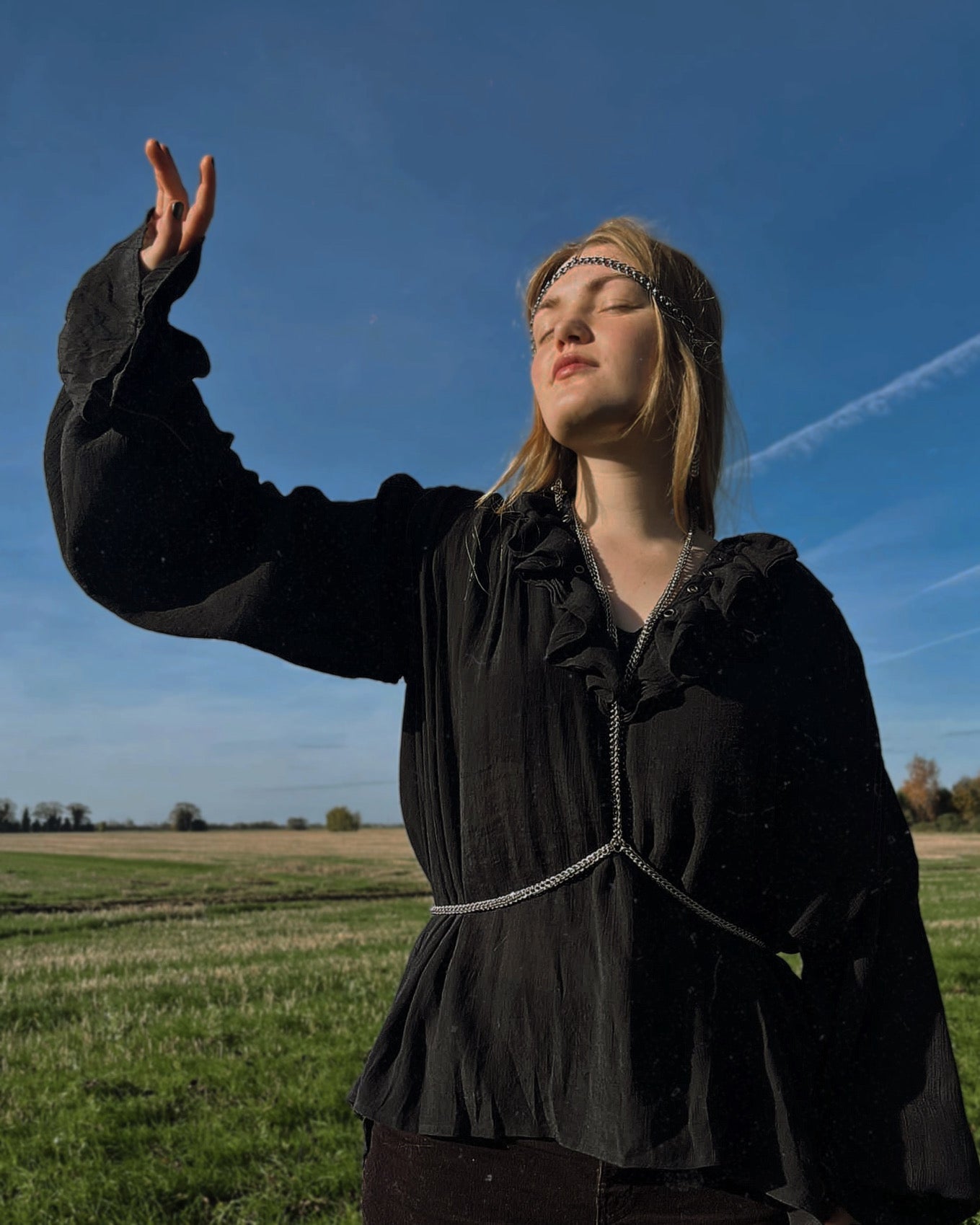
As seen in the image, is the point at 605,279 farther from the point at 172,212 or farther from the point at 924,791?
the point at 924,791

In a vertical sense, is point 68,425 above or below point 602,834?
above

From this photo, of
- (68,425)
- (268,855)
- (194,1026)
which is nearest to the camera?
(68,425)

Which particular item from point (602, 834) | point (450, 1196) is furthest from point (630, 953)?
point (450, 1196)

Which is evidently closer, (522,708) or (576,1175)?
(576,1175)

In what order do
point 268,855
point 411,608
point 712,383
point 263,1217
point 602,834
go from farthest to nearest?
point 268,855 → point 263,1217 → point 712,383 → point 411,608 → point 602,834

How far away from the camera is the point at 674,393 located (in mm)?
2330

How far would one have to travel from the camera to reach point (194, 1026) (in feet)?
25.3

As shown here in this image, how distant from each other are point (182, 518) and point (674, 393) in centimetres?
120

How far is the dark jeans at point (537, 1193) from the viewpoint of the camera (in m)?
1.65

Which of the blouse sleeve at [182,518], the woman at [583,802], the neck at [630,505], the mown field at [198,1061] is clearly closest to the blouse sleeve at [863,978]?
the woman at [583,802]

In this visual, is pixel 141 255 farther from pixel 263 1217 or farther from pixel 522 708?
pixel 263 1217

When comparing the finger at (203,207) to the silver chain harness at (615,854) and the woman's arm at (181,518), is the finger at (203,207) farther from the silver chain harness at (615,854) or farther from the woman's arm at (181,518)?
the silver chain harness at (615,854)

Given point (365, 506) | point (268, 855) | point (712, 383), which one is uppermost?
point (712, 383)

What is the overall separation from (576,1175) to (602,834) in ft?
1.93
